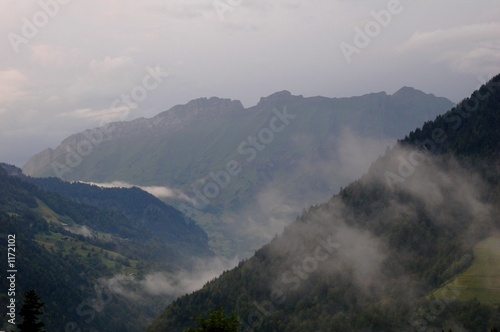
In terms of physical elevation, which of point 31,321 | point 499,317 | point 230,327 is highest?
point 31,321

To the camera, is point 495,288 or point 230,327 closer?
point 230,327

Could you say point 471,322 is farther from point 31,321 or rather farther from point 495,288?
point 31,321

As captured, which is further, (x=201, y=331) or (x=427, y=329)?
(x=427, y=329)

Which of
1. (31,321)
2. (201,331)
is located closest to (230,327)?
(201,331)

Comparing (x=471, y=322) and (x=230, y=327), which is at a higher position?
(x=230, y=327)

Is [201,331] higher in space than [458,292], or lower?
higher

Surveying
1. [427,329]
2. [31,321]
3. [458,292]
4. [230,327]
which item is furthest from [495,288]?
[31,321]

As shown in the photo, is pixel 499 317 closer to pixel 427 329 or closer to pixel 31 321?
pixel 427 329

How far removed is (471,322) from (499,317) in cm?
871

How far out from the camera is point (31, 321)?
7144 centimetres

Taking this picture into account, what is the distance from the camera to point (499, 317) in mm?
174000

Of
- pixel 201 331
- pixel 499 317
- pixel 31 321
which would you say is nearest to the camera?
pixel 31 321

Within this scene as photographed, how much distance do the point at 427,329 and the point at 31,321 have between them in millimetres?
151087

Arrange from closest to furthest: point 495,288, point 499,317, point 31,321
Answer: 1. point 31,321
2. point 499,317
3. point 495,288
